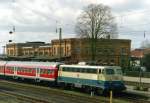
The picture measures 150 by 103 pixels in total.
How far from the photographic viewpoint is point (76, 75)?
4291 cm

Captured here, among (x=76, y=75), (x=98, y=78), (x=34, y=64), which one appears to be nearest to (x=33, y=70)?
(x=34, y=64)

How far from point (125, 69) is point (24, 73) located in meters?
26.4

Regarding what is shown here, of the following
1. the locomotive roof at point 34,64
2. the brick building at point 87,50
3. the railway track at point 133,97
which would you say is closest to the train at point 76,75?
the locomotive roof at point 34,64

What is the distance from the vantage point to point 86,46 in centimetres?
10006

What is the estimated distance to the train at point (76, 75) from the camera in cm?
3875

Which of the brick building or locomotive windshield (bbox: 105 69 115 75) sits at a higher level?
the brick building

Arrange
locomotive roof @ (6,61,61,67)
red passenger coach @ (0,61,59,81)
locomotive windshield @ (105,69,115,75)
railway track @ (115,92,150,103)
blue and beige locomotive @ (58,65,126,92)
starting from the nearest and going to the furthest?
railway track @ (115,92,150,103)
blue and beige locomotive @ (58,65,126,92)
locomotive windshield @ (105,69,115,75)
red passenger coach @ (0,61,59,81)
locomotive roof @ (6,61,61,67)

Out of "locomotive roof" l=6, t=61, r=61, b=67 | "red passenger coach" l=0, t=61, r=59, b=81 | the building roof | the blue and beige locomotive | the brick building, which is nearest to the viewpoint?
the blue and beige locomotive

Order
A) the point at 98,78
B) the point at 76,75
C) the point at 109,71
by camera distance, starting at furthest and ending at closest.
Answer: the point at 76,75 < the point at 98,78 < the point at 109,71

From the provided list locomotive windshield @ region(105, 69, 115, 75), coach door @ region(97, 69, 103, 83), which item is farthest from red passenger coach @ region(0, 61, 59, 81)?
locomotive windshield @ region(105, 69, 115, 75)

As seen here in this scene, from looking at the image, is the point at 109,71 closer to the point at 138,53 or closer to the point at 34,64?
the point at 34,64

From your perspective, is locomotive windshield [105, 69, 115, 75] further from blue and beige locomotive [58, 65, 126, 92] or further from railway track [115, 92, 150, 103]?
railway track [115, 92, 150, 103]

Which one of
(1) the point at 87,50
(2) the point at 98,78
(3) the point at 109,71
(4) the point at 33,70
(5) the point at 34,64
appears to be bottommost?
(2) the point at 98,78

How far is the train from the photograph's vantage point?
38.8 meters
